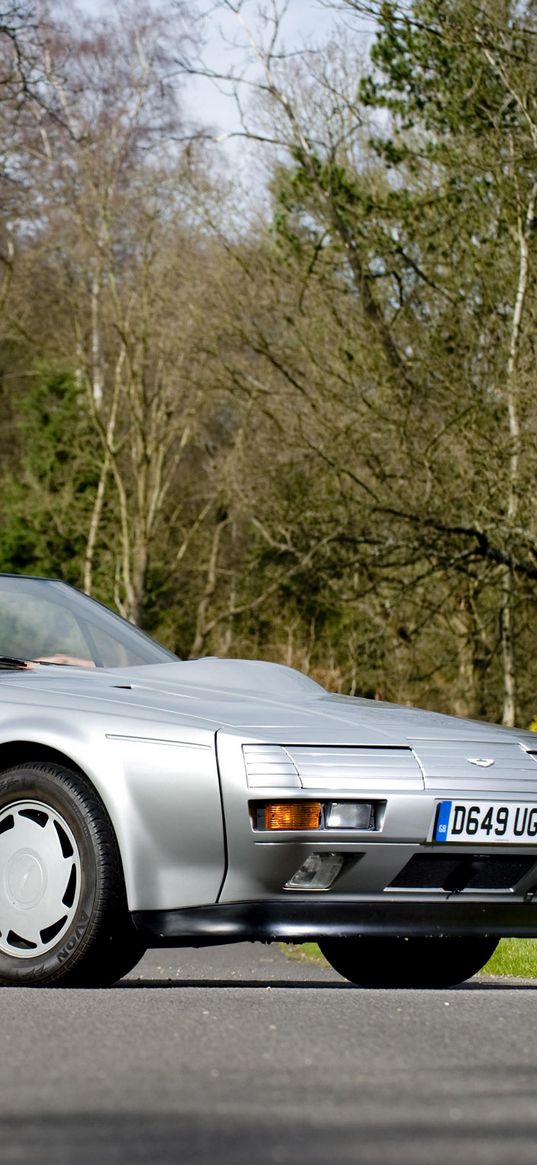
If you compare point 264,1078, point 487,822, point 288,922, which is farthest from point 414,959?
point 264,1078

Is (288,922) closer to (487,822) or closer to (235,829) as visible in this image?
(235,829)

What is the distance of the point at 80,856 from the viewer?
571cm

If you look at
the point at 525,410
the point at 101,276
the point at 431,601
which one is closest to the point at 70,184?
the point at 101,276

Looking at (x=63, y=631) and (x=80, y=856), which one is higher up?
(x=63, y=631)

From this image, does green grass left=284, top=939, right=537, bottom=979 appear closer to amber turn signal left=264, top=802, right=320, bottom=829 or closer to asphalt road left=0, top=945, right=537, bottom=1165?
amber turn signal left=264, top=802, right=320, bottom=829

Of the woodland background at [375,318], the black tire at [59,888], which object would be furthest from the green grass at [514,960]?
the woodland background at [375,318]

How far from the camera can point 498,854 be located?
5.86 metres

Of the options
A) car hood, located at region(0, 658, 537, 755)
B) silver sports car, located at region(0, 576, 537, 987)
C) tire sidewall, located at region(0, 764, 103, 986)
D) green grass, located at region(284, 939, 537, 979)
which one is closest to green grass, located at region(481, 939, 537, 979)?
green grass, located at region(284, 939, 537, 979)

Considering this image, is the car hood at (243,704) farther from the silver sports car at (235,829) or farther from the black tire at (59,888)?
the black tire at (59,888)

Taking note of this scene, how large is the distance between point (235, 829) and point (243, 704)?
23.3 inches

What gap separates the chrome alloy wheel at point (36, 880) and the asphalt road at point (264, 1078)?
0.31 metres

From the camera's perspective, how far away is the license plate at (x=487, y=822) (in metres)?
5.73

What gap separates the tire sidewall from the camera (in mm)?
5656

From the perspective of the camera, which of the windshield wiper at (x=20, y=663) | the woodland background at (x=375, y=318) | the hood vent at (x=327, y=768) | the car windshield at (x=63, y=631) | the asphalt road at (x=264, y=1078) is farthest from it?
the woodland background at (x=375, y=318)
